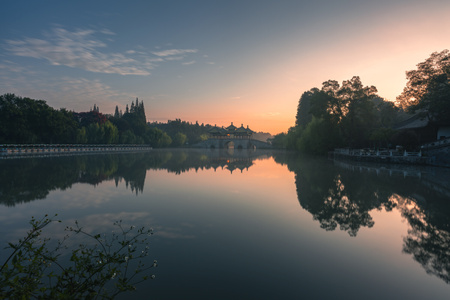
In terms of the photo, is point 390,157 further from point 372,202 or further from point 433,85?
point 372,202

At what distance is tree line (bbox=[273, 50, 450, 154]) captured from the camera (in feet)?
87.8

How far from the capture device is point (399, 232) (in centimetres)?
661

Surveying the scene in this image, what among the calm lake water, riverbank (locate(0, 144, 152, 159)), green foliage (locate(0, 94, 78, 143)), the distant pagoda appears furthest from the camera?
the distant pagoda

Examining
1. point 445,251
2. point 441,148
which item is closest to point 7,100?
point 445,251

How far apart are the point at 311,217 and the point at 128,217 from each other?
5.40 metres

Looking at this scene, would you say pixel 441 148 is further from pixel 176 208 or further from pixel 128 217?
pixel 128 217

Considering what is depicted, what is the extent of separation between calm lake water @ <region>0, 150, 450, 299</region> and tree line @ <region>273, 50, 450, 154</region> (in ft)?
63.9

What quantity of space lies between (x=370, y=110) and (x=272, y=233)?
3193cm

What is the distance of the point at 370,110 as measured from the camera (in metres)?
32.5

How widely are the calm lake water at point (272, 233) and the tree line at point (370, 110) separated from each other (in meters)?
19.5

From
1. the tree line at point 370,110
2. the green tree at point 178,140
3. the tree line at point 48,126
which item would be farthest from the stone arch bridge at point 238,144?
the tree line at point 370,110

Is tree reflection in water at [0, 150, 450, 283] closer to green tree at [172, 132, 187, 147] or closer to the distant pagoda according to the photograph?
the distant pagoda

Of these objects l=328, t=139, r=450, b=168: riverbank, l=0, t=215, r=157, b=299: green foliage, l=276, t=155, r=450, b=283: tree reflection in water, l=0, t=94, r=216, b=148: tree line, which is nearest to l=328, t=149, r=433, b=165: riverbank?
l=328, t=139, r=450, b=168: riverbank

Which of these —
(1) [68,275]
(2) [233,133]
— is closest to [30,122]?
(1) [68,275]
